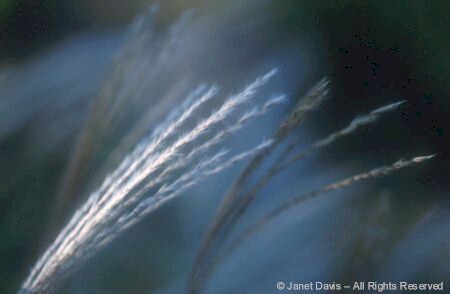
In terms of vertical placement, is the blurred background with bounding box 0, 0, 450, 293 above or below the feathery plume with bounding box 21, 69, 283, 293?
above

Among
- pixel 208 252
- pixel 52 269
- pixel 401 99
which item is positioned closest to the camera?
pixel 52 269

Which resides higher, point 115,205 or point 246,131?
point 246,131

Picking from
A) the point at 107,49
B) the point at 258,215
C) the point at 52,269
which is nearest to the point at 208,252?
the point at 258,215

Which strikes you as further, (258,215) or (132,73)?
(258,215)

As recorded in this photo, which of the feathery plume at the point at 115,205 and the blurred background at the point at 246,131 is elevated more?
the blurred background at the point at 246,131

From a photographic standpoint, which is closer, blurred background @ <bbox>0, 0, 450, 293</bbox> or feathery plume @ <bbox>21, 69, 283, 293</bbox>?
feathery plume @ <bbox>21, 69, 283, 293</bbox>

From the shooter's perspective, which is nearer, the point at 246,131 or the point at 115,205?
the point at 115,205

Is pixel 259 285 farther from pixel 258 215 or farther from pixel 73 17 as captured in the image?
pixel 73 17

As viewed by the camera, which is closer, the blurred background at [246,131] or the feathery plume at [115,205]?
the feathery plume at [115,205]
